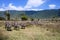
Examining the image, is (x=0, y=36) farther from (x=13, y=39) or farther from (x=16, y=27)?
(x=16, y=27)

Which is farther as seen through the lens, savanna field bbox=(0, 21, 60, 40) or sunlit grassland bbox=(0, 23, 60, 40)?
sunlit grassland bbox=(0, 23, 60, 40)

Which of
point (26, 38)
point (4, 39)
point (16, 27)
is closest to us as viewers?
point (4, 39)

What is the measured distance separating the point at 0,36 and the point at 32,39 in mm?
2475

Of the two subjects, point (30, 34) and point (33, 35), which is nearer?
point (33, 35)

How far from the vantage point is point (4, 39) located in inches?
456

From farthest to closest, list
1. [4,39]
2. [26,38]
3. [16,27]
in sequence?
1. [16,27]
2. [26,38]
3. [4,39]

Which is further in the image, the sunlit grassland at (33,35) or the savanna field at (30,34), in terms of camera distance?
the sunlit grassland at (33,35)

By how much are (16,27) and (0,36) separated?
7.45 meters

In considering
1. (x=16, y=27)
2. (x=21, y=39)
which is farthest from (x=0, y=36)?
(x=16, y=27)

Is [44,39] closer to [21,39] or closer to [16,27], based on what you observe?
[21,39]

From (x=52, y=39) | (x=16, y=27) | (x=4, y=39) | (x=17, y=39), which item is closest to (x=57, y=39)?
(x=52, y=39)

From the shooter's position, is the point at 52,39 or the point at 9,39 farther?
the point at 52,39

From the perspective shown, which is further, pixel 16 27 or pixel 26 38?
pixel 16 27

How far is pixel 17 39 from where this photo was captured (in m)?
11.8
